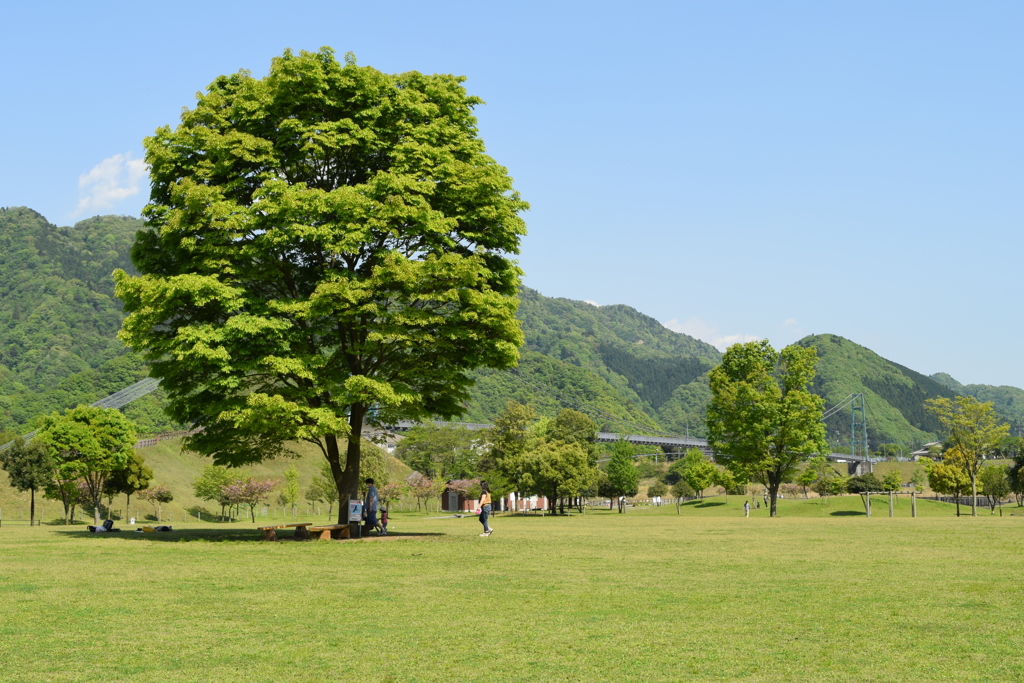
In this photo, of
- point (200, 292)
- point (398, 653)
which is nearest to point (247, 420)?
point (200, 292)

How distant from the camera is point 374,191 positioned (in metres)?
29.1

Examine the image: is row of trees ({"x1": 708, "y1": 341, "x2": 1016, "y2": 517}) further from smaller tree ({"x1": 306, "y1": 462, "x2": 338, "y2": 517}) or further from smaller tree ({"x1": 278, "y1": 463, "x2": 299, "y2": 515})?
smaller tree ({"x1": 278, "y1": 463, "x2": 299, "y2": 515})

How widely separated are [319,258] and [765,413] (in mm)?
46197

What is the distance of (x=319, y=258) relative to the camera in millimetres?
31672

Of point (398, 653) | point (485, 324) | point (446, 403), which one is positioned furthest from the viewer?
point (446, 403)

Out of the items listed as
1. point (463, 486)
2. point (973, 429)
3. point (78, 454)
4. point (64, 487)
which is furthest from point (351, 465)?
point (463, 486)

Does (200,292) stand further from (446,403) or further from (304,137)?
(446,403)

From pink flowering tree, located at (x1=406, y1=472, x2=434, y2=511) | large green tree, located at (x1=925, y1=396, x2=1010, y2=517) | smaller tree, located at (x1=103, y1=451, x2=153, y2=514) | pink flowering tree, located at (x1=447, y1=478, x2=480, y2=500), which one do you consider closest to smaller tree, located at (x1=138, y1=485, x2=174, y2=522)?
smaller tree, located at (x1=103, y1=451, x2=153, y2=514)

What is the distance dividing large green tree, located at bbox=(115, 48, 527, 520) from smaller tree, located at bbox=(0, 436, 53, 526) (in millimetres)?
37253

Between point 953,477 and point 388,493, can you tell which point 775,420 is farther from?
point 388,493

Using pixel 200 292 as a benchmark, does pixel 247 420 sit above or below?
below

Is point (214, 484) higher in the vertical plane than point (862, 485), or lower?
higher

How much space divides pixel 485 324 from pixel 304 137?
8.88 metres

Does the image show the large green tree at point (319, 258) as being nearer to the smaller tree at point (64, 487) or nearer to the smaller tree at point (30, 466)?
the smaller tree at point (64, 487)
